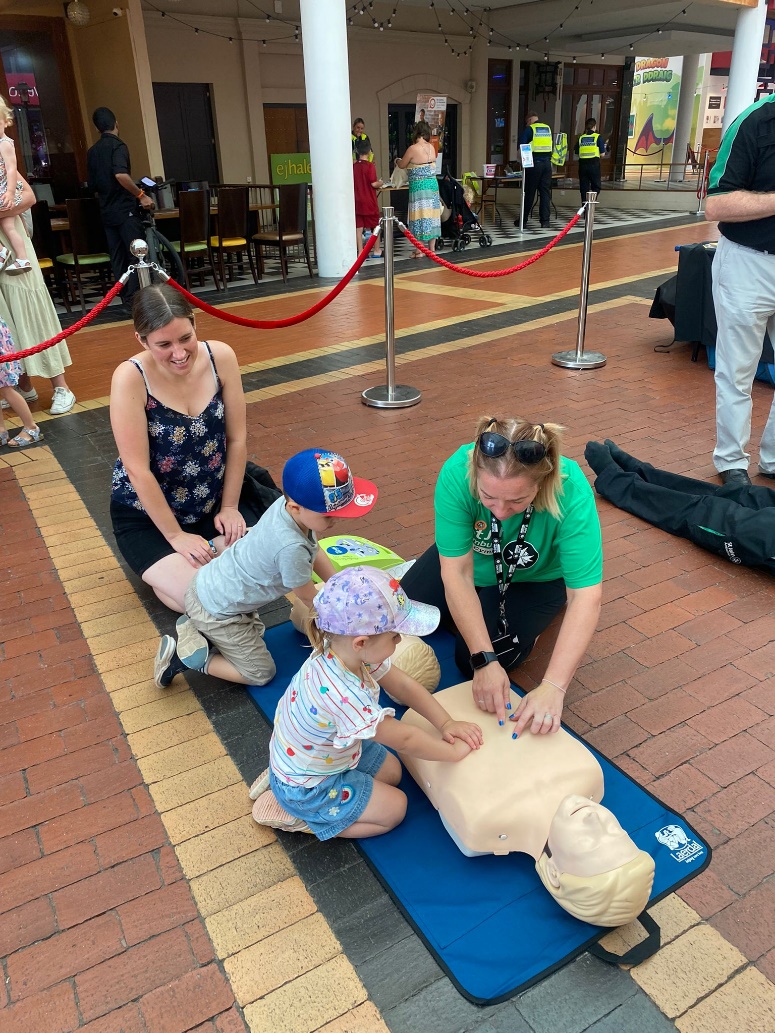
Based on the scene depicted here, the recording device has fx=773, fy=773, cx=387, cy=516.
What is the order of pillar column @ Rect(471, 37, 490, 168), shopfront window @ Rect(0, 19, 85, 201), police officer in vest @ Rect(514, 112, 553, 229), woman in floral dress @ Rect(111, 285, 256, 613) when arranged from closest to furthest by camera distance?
1. woman in floral dress @ Rect(111, 285, 256, 613)
2. shopfront window @ Rect(0, 19, 85, 201)
3. police officer in vest @ Rect(514, 112, 553, 229)
4. pillar column @ Rect(471, 37, 490, 168)

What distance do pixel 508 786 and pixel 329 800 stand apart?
45 cm

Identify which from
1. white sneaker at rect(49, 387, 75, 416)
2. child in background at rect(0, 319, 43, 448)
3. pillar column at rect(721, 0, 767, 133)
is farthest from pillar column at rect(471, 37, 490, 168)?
child in background at rect(0, 319, 43, 448)

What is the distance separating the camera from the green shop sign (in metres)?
14.7

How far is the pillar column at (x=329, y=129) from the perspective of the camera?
28.7 ft

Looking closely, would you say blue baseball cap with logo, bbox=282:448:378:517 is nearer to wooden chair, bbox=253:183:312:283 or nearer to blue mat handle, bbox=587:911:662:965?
blue mat handle, bbox=587:911:662:965

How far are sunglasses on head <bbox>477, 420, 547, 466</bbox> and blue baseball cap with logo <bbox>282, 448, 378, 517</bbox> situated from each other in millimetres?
429

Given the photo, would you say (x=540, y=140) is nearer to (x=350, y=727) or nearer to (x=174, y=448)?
(x=174, y=448)

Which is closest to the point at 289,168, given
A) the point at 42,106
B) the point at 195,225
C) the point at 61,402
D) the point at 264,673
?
the point at 42,106

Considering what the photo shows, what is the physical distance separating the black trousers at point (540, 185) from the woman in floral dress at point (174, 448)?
1214cm

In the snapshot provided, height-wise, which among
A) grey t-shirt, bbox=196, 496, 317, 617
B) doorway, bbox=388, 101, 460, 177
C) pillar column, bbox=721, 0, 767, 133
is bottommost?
grey t-shirt, bbox=196, 496, 317, 617

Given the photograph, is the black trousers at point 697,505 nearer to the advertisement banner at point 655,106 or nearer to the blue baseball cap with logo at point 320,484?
the blue baseball cap with logo at point 320,484

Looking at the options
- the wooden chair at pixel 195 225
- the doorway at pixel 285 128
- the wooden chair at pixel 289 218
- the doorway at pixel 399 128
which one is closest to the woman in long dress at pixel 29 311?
the wooden chair at pixel 195 225

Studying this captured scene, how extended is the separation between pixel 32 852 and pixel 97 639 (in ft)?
3.30

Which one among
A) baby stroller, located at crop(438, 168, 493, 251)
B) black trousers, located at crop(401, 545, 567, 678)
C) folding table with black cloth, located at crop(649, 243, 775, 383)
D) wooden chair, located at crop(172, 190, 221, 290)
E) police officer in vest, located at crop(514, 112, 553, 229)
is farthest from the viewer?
police officer in vest, located at crop(514, 112, 553, 229)
